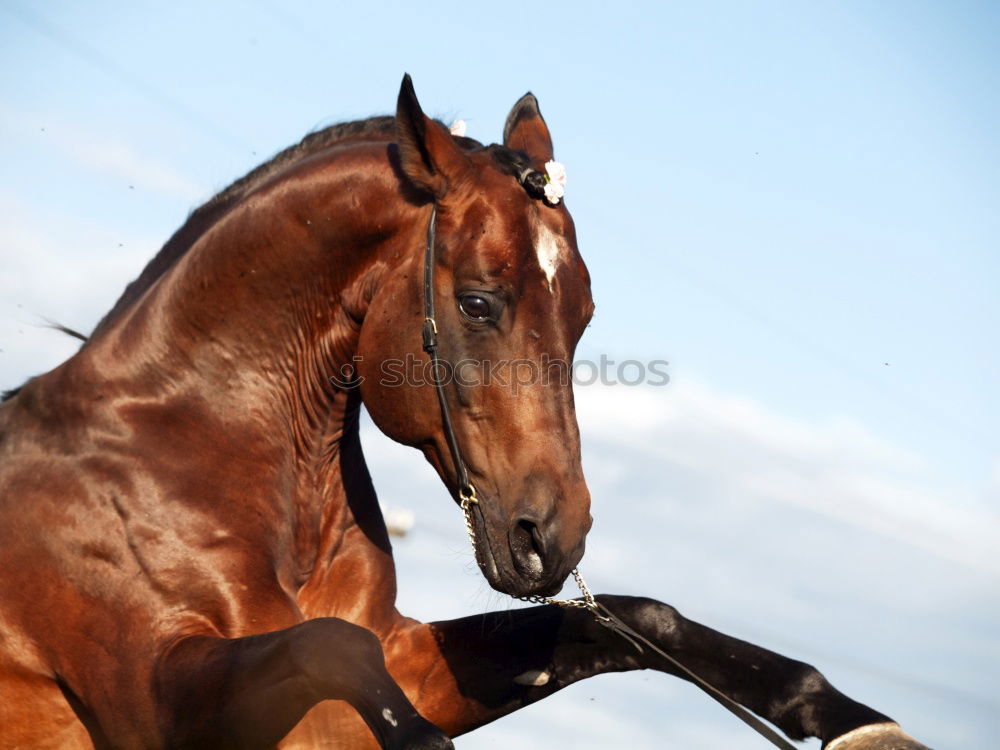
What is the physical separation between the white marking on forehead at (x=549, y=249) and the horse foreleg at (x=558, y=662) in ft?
4.53

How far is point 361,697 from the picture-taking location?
12.3ft

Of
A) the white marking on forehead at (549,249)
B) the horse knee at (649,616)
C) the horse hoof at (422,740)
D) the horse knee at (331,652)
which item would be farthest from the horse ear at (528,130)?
the horse hoof at (422,740)

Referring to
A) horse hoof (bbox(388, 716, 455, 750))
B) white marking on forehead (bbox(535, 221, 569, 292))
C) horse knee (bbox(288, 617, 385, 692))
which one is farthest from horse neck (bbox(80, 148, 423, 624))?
horse hoof (bbox(388, 716, 455, 750))

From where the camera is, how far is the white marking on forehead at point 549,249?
4.55 metres

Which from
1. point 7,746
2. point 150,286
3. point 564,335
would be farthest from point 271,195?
point 7,746

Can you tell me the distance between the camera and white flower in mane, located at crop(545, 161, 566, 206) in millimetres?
4738

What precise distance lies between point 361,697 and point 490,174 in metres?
2.11

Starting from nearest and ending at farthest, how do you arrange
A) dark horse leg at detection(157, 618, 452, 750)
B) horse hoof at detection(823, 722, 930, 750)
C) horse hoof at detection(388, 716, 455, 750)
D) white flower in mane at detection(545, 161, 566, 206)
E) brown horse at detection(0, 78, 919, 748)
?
horse hoof at detection(388, 716, 455, 750)
dark horse leg at detection(157, 618, 452, 750)
horse hoof at detection(823, 722, 930, 750)
brown horse at detection(0, 78, 919, 748)
white flower in mane at detection(545, 161, 566, 206)

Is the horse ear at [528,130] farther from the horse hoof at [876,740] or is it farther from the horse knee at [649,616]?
the horse hoof at [876,740]

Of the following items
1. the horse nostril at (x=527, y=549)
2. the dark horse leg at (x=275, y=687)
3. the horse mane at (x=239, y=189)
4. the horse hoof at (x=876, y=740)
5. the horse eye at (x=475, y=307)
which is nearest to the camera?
the dark horse leg at (x=275, y=687)

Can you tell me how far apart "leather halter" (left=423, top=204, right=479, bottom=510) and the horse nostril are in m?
0.25

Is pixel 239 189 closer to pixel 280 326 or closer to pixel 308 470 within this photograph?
pixel 280 326

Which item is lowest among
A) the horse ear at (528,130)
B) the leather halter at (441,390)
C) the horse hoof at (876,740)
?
the horse hoof at (876,740)

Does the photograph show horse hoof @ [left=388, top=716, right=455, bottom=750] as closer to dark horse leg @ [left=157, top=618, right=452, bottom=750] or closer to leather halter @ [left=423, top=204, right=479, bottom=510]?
dark horse leg @ [left=157, top=618, right=452, bottom=750]
